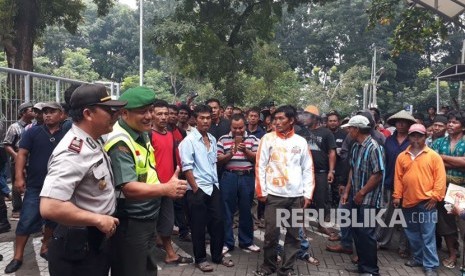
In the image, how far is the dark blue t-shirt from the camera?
456 cm

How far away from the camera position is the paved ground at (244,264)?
4750 millimetres

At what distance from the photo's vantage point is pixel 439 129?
6.04 metres

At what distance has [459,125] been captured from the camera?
5.12m

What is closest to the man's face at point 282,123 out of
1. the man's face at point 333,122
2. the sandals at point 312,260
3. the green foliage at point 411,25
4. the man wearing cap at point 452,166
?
the sandals at point 312,260

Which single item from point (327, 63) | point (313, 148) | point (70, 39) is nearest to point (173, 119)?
point (313, 148)

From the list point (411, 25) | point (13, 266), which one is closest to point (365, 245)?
point (13, 266)

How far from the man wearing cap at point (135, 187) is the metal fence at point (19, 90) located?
573 centimetres

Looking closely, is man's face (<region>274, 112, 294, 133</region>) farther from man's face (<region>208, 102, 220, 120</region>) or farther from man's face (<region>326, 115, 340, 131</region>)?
man's face (<region>326, 115, 340, 131</region>)

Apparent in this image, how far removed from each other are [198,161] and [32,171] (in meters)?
1.77

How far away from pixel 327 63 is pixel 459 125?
39082 millimetres

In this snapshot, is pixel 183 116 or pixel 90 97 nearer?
pixel 90 97

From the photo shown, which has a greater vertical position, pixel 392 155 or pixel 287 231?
pixel 392 155

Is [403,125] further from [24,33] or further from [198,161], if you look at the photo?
[24,33]

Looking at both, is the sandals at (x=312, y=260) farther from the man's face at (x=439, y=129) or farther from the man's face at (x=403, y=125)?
the man's face at (x=439, y=129)
